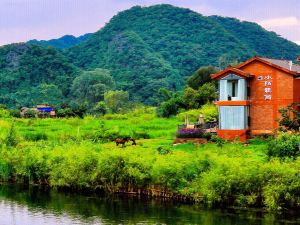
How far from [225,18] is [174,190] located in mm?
138388

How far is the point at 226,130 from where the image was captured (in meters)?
38.0

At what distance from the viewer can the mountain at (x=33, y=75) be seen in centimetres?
9644

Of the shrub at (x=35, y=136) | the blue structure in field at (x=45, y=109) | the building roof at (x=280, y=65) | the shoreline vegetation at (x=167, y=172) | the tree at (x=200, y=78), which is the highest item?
the tree at (x=200, y=78)

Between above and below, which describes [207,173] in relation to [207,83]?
below

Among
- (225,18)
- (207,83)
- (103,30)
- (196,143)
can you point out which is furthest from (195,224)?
(225,18)

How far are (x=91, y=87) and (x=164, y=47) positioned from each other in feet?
114

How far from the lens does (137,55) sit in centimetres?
11444

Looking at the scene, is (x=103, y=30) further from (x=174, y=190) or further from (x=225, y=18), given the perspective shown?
(x=174, y=190)

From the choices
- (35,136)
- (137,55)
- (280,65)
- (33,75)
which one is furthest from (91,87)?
(280,65)

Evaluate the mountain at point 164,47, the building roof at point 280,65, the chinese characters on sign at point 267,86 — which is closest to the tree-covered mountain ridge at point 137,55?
the mountain at point 164,47

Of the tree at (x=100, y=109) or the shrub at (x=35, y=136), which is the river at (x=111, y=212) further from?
the tree at (x=100, y=109)

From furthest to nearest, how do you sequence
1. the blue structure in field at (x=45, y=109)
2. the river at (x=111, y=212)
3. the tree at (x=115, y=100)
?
the tree at (x=115, y=100) → the blue structure in field at (x=45, y=109) → the river at (x=111, y=212)

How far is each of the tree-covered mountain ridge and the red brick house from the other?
45240 millimetres

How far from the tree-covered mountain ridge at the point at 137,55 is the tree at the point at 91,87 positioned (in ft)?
0.64
